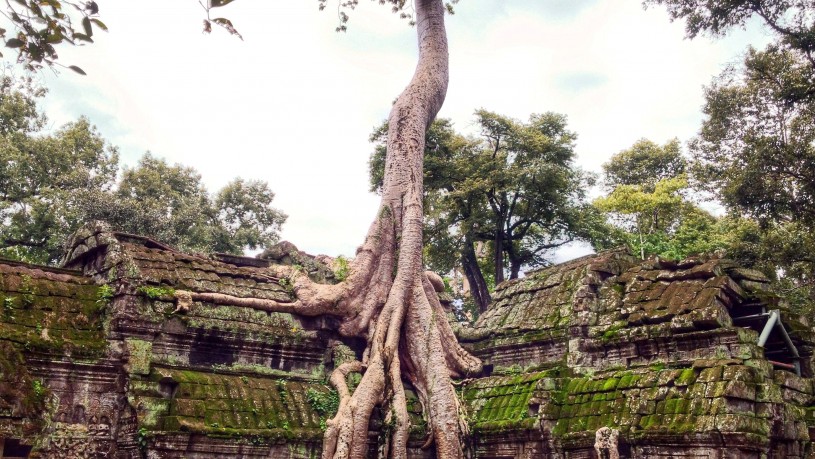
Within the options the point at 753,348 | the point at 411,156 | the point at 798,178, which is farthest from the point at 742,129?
the point at 753,348

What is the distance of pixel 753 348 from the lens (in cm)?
820

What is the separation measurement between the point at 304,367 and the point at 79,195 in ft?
49.7

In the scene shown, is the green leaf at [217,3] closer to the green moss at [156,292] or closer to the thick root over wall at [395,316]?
the green moss at [156,292]

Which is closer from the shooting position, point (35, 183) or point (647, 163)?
point (35, 183)

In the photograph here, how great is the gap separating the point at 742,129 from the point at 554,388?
11953mm

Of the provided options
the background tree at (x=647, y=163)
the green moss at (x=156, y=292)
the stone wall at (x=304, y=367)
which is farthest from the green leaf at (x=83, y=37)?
the background tree at (x=647, y=163)

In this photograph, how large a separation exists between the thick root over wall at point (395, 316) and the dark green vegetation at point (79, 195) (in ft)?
43.0

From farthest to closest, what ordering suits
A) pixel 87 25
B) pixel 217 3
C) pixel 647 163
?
1. pixel 647 163
2. pixel 87 25
3. pixel 217 3

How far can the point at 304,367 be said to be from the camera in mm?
9789

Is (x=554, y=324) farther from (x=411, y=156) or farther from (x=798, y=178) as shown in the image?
(x=798, y=178)

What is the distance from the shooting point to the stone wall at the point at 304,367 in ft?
25.4

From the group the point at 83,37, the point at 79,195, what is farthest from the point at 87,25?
the point at 79,195

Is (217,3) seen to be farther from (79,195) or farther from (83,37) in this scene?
(79,195)

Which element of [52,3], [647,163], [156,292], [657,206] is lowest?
[156,292]
